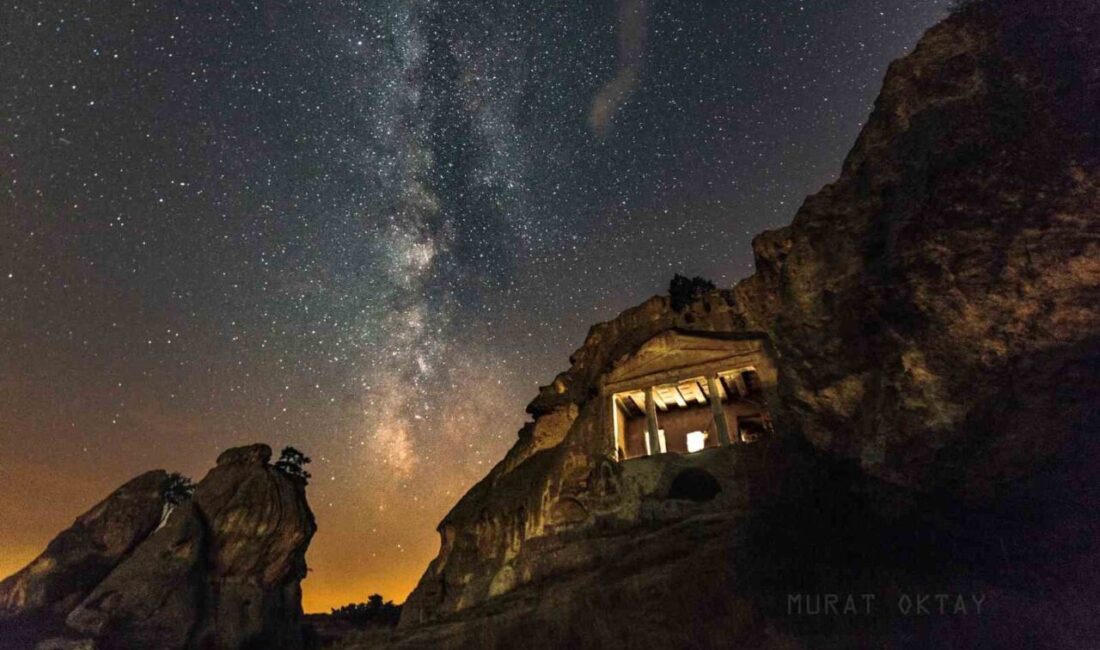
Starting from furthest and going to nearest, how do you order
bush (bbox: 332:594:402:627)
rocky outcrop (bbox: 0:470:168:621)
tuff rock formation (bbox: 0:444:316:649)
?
bush (bbox: 332:594:402:627)
rocky outcrop (bbox: 0:470:168:621)
tuff rock formation (bbox: 0:444:316:649)

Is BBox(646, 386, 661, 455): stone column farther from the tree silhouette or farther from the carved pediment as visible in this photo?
the tree silhouette

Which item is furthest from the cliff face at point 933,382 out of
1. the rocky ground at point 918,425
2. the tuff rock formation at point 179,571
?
the tuff rock formation at point 179,571

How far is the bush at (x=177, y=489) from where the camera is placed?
134 ft

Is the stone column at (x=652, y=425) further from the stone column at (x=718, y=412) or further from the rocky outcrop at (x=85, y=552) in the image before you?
the rocky outcrop at (x=85, y=552)

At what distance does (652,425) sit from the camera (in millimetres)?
28922

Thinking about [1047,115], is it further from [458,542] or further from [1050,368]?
[458,542]

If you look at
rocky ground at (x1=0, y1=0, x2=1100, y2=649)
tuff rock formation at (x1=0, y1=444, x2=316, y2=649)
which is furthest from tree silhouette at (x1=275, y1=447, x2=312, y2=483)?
rocky ground at (x1=0, y1=0, x2=1100, y2=649)

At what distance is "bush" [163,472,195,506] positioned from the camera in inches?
1612

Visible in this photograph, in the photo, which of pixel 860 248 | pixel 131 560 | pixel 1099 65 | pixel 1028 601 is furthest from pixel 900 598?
pixel 131 560

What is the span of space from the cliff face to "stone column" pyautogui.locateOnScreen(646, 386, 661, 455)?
7805 millimetres

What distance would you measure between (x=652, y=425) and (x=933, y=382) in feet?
59.2

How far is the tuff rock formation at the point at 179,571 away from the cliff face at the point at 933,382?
25.2 m

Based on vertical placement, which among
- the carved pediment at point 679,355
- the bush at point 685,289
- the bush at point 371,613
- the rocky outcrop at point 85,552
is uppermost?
the bush at point 685,289

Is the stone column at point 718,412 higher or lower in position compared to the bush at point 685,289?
lower
